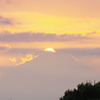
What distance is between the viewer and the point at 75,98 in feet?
411

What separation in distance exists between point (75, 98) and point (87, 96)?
9.50ft

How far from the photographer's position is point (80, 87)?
12644 cm

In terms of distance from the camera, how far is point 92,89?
125250mm

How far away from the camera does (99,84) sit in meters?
128

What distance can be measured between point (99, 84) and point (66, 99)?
358 inches

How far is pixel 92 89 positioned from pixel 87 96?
6.93 ft

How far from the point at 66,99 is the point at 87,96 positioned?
5.08m

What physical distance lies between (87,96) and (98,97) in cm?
256

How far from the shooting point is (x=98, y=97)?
408 ft

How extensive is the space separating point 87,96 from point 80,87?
3.11 m
